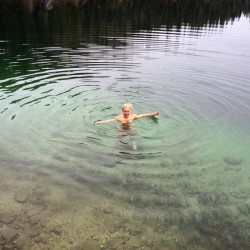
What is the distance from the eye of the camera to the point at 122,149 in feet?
34.1

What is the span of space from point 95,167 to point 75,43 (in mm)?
17009

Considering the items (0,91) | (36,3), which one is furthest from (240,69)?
(36,3)

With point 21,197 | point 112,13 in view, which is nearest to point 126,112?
point 21,197

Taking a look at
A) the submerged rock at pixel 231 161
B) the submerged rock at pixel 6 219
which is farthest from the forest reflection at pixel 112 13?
the submerged rock at pixel 6 219

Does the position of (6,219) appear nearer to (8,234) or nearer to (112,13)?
(8,234)

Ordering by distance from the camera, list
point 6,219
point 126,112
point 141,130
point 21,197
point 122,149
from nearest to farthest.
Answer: point 6,219, point 21,197, point 122,149, point 126,112, point 141,130

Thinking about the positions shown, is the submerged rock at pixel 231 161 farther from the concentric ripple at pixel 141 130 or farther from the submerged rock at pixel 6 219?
the submerged rock at pixel 6 219

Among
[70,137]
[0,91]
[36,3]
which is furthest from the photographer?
[36,3]

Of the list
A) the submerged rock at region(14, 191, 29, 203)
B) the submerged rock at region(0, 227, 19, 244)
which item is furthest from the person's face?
the submerged rock at region(0, 227, 19, 244)

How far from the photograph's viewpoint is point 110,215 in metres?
7.58

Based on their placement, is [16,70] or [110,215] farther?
[16,70]

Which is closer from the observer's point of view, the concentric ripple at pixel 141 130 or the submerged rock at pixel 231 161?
the concentric ripple at pixel 141 130

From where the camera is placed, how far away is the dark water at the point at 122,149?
23.7 ft

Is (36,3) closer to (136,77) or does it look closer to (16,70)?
(16,70)
